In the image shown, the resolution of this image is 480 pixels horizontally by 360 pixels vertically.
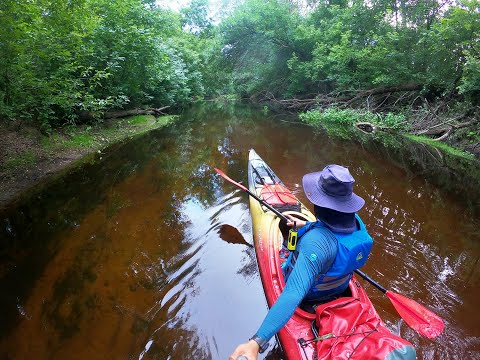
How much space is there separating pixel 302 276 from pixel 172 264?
2666 mm

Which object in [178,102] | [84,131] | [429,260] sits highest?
[429,260]

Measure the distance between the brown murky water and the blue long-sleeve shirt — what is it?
1.41 metres

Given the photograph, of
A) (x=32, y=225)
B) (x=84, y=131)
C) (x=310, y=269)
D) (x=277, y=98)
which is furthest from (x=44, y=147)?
(x=277, y=98)

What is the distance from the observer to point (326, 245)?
1812 millimetres

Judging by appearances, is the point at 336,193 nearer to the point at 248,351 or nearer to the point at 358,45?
the point at 248,351

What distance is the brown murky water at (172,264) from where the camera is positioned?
296 centimetres

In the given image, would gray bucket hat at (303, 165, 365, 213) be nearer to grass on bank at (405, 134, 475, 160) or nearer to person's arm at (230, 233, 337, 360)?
person's arm at (230, 233, 337, 360)

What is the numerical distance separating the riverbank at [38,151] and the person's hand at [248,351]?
5485 millimetres

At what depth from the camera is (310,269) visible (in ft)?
5.80

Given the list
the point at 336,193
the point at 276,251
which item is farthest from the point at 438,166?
the point at 336,193

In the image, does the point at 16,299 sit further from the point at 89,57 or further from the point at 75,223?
the point at 89,57

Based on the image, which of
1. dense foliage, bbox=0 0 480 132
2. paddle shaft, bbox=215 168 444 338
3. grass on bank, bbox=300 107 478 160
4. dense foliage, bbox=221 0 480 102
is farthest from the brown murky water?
dense foliage, bbox=221 0 480 102

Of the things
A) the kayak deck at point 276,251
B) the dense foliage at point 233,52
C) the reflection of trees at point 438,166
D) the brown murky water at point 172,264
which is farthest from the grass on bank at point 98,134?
the reflection of trees at point 438,166

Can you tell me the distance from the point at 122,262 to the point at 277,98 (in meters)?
23.4
